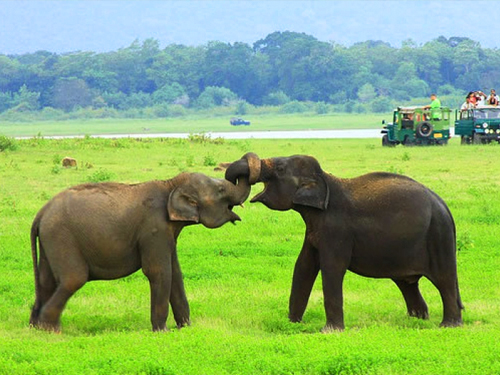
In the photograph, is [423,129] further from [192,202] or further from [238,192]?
[192,202]

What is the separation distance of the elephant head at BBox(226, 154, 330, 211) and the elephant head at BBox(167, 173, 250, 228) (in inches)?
5.0

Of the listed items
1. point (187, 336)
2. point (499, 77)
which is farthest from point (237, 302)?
point (499, 77)

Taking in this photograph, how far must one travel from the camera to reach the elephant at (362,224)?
10297 millimetres

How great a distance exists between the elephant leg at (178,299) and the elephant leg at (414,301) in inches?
95.5

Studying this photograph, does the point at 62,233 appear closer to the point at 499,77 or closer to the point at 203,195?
the point at 203,195

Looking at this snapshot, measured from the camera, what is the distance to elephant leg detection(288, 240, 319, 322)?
10.8m

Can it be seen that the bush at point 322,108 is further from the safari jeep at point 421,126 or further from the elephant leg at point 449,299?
the elephant leg at point 449,299

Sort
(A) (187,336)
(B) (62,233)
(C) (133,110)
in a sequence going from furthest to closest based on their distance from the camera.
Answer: (C) (133,110) < (B) (62,233) < (A) (187,336)

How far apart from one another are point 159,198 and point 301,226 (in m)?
7.19

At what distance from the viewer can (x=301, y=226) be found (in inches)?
678

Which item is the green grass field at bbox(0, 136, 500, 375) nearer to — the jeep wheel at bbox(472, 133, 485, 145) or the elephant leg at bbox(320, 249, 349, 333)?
the elephant leg at bbox(320, 249, 349, 333)

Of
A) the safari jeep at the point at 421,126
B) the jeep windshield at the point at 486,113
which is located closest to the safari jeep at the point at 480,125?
the jeep windshield at the point at 486,113

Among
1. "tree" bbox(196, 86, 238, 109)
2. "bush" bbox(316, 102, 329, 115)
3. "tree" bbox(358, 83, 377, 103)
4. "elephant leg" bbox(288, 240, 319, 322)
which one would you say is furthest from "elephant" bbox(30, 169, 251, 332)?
"tree" bbox(196, 86, 238, 109)

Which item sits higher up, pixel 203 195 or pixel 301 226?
pixel 203 195
